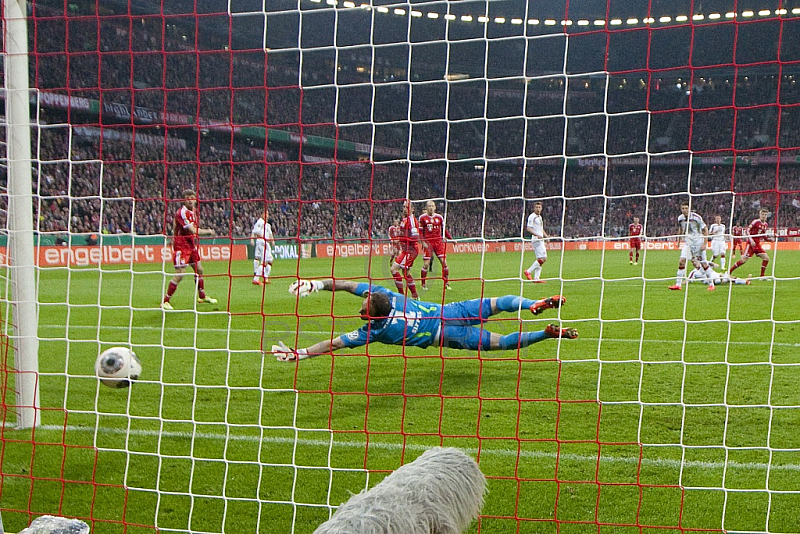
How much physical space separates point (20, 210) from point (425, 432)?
3.04 meters

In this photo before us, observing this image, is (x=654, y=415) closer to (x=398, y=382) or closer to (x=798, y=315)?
(x=398, y=382)

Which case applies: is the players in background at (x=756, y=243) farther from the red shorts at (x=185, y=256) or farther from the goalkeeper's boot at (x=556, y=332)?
the red shorts at (x=185, y=256)

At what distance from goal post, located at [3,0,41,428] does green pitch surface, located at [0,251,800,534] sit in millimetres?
266

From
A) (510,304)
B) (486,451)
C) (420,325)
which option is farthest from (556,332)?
(486,451)

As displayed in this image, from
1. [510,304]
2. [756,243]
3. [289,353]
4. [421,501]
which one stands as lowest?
[289,353]

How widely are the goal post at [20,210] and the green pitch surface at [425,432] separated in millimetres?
266

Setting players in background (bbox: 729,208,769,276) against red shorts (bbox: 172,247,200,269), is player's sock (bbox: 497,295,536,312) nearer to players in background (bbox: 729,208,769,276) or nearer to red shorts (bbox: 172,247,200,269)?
red shorts (bbox: 172,247,200,269)

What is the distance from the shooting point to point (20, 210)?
449 centimetres

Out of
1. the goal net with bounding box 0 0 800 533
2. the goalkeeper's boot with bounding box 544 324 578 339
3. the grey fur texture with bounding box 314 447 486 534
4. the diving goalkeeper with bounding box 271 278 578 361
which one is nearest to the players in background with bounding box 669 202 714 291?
the goal net with bounding box 0 0 800 533

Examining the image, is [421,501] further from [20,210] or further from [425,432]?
[20,210]

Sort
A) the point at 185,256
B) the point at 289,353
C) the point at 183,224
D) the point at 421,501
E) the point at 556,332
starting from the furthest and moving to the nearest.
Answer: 1. the point at 183,224
2. the point at 185,256
3. the point at 556,332
4. the point at 289,353
5. the point at 421,501

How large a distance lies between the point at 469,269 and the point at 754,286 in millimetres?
7338

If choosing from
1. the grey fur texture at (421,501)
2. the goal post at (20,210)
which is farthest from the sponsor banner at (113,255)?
the grey fur texture at (421,501)

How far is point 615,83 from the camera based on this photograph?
3147cm
